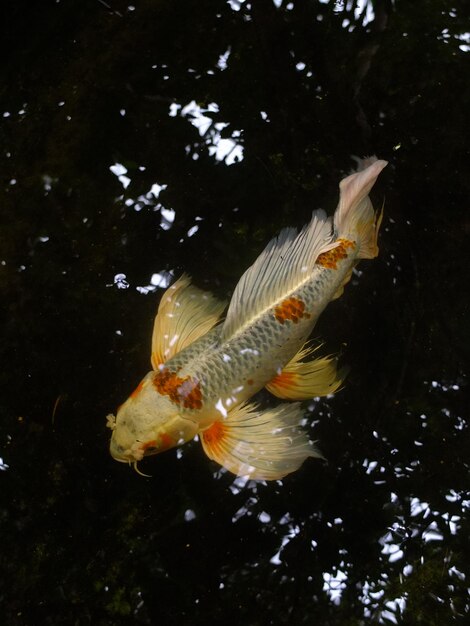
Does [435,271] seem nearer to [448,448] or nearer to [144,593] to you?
[448,448]

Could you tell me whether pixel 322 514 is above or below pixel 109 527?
below

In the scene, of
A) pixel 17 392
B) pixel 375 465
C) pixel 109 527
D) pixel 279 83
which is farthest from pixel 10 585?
pixel 279 83

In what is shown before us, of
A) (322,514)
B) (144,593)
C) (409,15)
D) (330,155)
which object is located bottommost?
(322,514)

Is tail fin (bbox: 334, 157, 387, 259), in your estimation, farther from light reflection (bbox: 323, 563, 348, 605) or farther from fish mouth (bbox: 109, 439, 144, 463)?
light reflection (bbox: 323, 563, 348, 605)

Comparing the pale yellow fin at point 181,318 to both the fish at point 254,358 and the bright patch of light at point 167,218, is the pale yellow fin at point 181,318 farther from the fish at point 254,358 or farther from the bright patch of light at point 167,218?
the bright patch of light at point 167,218

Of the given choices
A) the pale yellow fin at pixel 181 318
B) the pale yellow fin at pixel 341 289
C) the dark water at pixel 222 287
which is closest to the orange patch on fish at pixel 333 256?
the pale yellow fin at pixel 341 289

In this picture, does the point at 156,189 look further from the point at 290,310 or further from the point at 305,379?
the point at 305,379

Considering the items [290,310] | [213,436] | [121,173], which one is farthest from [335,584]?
[121,173]
